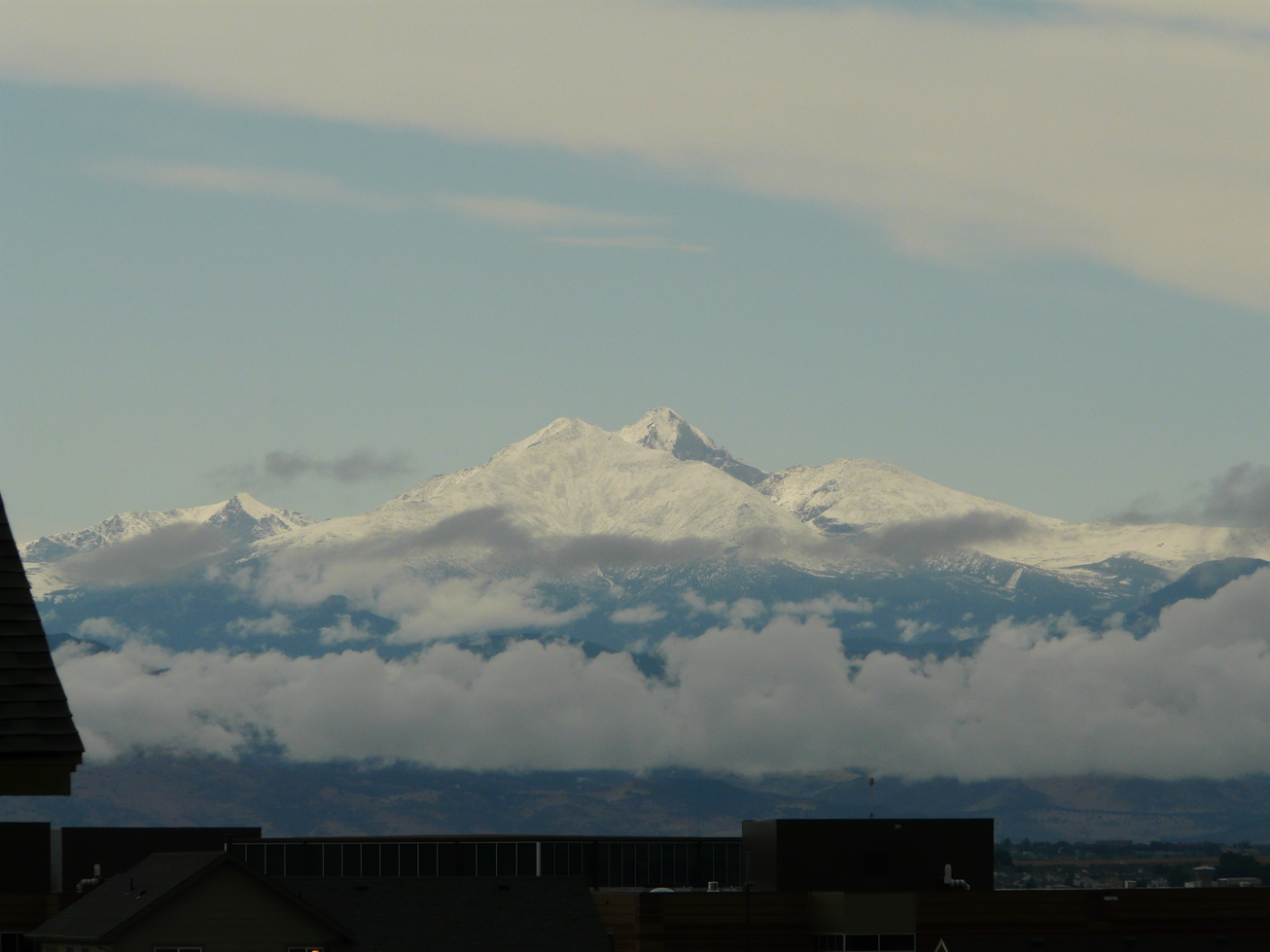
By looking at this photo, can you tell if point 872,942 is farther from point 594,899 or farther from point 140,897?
point 140,897

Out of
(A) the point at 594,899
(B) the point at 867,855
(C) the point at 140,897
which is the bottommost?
(A) the point at 594,899

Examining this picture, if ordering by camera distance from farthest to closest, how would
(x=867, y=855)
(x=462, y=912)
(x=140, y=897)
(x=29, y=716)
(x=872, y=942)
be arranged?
(x=867, y=855) → (x=872, y=942) → (x=462, y=912) → (x=140, y=897) → (x=29, y=716)

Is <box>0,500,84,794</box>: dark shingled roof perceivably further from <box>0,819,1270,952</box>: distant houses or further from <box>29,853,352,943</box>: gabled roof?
<box>0,819,1270,952</box>: distant houses

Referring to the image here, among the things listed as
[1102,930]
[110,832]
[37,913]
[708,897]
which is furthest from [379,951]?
[110,832]

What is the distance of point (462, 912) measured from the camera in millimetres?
115562

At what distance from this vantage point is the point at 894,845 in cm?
17925

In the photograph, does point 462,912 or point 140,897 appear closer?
point 140,897

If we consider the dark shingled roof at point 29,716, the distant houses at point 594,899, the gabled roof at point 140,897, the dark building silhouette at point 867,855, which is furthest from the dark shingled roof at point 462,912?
the dark shingled roof at point 29,716

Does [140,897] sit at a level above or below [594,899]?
above

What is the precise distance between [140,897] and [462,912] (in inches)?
870

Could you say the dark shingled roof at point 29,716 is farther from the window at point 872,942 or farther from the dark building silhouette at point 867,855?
the dark building silhouette at point 867,855

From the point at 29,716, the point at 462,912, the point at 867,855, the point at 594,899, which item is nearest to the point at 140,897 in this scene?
the point at 462,912

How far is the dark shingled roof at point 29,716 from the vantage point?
59.3ft

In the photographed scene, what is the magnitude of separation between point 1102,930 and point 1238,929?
11.8m
